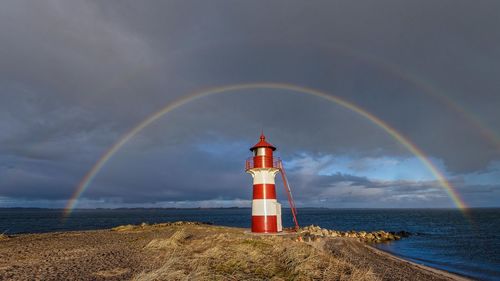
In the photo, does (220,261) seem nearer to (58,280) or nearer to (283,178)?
(58,280)

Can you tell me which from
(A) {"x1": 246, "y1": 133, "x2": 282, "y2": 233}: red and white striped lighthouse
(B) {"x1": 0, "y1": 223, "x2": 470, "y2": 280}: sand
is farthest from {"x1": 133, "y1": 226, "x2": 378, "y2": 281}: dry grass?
(A) {"x1": 246, "y1": 133, "x2": 282, "y2": 233}: red and white striped lighthouse

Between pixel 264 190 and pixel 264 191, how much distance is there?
Answer: 0.06m

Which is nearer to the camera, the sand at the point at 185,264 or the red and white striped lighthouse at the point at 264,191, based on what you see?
the sand at the point at 185,264

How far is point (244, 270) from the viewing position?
37.6ft

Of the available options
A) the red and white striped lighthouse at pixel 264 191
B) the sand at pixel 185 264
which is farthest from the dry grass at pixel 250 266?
the red and white striped lighthouse at pixel 264 191

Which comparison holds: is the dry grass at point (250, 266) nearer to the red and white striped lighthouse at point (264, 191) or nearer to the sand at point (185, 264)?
the sand at point (185, 264)

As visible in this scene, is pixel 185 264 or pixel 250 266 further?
pixel 250 266

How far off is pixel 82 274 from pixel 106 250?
579 cm

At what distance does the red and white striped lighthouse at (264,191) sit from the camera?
71.1 feet

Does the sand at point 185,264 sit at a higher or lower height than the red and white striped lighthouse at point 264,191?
lower

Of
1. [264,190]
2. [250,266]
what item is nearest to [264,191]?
[264,190]

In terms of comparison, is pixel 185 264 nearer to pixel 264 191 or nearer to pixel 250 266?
pixel 250 266

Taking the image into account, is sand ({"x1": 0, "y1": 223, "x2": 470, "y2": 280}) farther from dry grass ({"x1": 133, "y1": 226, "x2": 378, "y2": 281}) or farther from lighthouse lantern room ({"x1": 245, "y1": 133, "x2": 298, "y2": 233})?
lighthouse lantern room ({"x1": 245, "y1": 133, "x2": 298, "y2": 233})

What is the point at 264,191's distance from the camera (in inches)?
858
